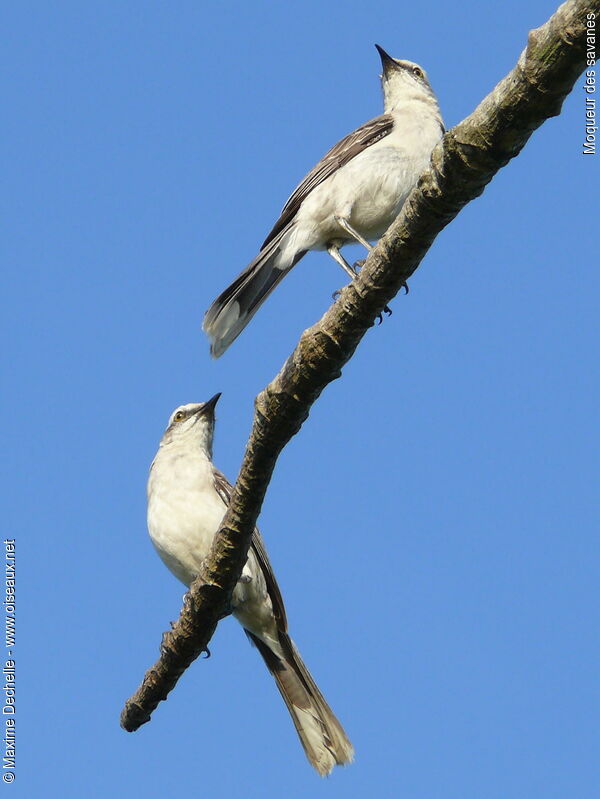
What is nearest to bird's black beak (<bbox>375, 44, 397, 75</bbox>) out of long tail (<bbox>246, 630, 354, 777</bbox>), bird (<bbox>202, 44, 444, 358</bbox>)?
bird (<bbox>202, 44, 444, 358</bbox>)

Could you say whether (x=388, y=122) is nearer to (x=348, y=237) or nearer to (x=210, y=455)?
(x=348, y=237)

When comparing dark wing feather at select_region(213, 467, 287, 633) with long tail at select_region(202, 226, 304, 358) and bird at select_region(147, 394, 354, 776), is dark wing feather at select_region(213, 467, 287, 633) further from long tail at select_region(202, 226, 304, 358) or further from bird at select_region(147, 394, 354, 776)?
long tail at select_region(202, 226, 304, 358)

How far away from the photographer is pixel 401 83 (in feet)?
32.9

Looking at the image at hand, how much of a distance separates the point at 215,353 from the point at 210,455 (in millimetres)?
2241

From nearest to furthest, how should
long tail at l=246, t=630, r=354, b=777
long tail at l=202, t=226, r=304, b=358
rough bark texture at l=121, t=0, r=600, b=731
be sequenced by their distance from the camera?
rough bark texture at l=121, t=0, r=600, b=731
long tail at l=246, t=630, r=354, b=777
long tail at l=202, t=226, r=304, b=358

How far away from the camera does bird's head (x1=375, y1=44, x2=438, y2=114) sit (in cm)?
981

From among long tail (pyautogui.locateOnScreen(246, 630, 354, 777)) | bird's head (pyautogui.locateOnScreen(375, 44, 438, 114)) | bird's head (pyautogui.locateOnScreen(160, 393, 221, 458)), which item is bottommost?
long tail (pyautogui.locateOnScreen(246, 630, 354, 777))

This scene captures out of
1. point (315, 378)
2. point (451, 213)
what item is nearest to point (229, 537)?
point (315, 378)

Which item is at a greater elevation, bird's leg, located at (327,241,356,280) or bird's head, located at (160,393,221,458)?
bird's head, located at (160,393,221,458)

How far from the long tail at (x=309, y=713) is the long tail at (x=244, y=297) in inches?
93.1

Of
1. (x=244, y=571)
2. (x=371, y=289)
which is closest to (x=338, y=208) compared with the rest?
(x=244, y=571)

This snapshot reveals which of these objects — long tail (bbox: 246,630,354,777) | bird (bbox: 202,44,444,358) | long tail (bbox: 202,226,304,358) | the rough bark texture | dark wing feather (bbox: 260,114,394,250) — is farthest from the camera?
dark wing feather (bbox: 260,114,394,250)

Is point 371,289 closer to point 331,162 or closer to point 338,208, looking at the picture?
point 338,208

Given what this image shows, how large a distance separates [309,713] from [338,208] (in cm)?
384
